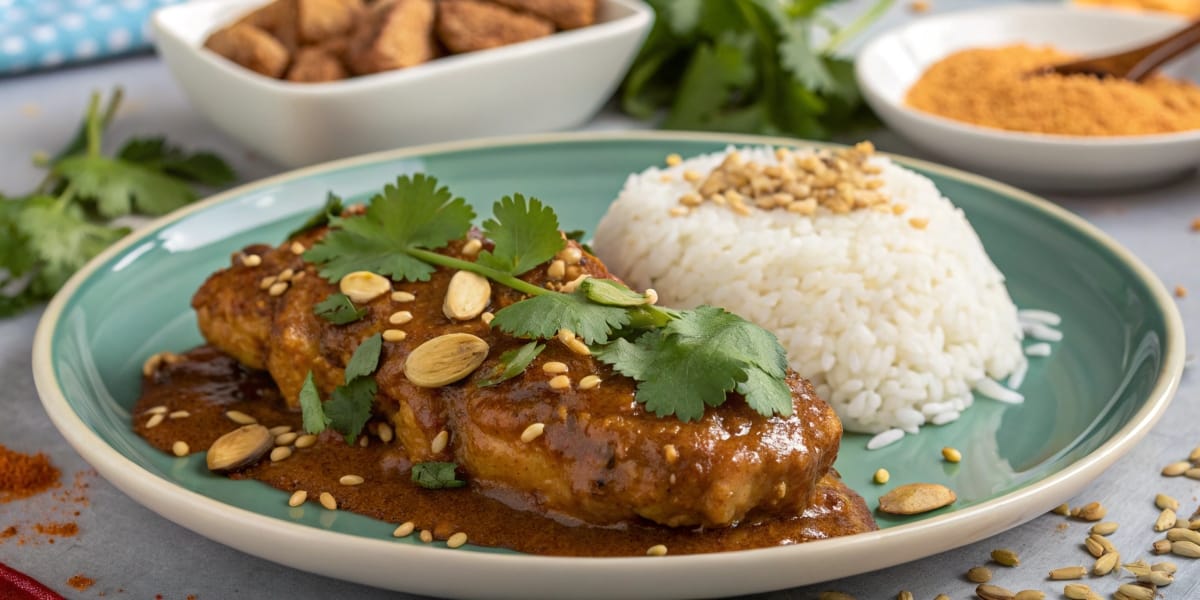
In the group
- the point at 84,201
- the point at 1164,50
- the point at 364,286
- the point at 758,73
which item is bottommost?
the point at 84,201

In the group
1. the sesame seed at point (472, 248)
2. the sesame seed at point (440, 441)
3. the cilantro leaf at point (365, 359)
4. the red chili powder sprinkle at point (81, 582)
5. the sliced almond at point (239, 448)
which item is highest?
the sesame seed at point (472, 248)

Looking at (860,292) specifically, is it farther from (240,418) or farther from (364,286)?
(240,418)

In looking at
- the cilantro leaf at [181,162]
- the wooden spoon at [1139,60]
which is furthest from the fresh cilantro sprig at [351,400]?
the wooden spoon at [1139,60]

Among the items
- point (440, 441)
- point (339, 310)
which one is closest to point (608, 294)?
point (440, 441)

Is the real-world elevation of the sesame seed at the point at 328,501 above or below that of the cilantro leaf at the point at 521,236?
below

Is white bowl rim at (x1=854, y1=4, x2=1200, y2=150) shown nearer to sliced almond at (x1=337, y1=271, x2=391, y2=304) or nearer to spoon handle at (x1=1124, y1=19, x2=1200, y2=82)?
spoon handle at (x1=1124, y1=19, x2=1200, y2=82)

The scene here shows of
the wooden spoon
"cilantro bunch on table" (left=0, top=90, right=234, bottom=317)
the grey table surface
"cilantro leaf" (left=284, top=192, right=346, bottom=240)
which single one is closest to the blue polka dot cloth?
"cilantro bunch on table" (left=0, top=90, right=234, bottom=317)

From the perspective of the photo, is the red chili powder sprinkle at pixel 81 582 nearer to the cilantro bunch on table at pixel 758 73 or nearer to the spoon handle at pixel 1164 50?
the cilantro bunch on table at pixel 758 73
